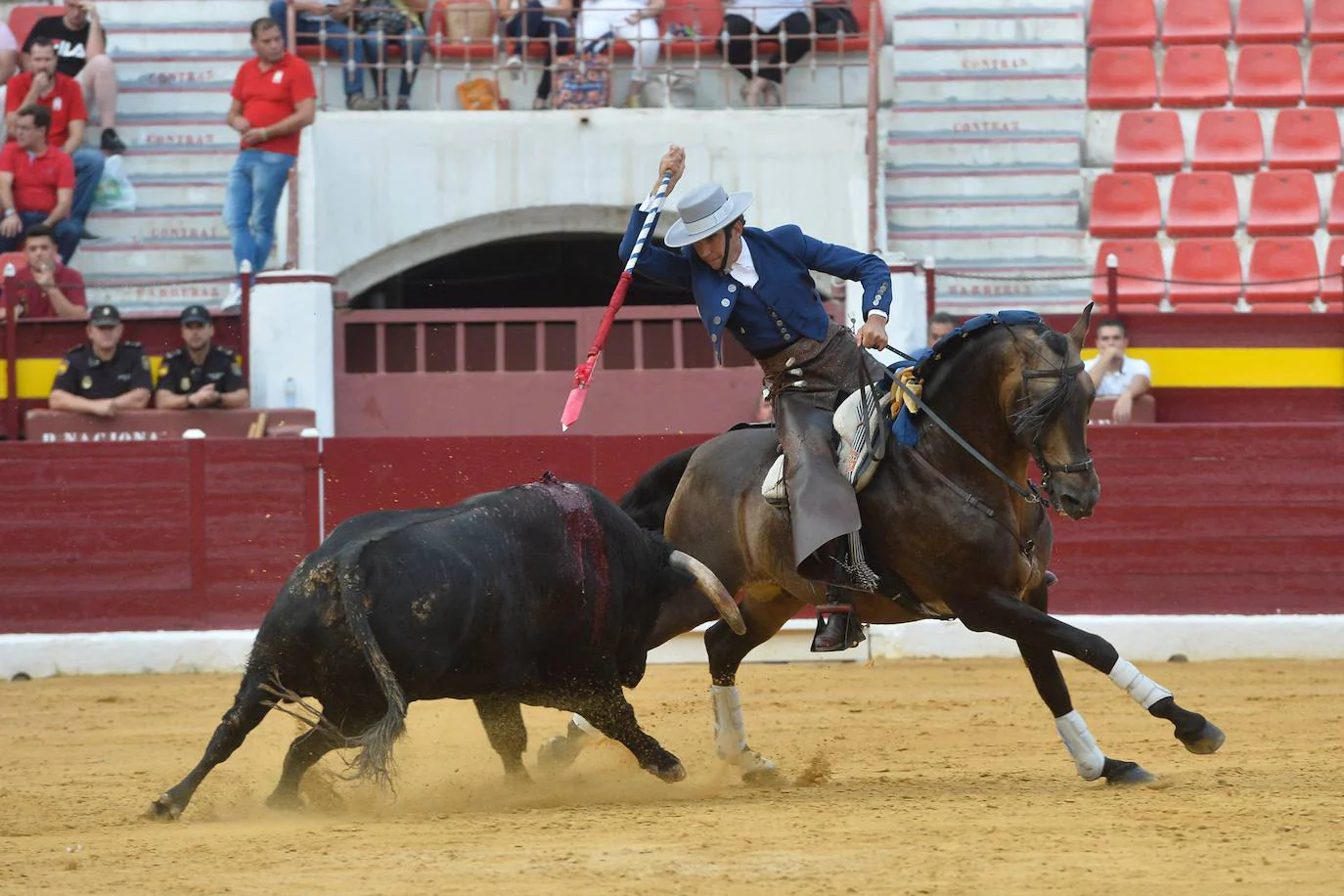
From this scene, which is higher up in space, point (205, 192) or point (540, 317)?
point (205, 192)

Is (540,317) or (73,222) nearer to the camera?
(540,317)

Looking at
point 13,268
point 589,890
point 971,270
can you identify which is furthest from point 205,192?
point 589,890

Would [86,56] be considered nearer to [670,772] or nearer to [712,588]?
[712,588]

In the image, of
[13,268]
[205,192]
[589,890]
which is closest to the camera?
[589,890]

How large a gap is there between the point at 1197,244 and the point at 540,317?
4.78m

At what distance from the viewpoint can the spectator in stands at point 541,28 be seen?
12.9 metres

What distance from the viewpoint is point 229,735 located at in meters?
5.53

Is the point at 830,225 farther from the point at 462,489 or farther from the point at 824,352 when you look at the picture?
the point at 824,352

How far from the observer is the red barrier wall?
1025cm

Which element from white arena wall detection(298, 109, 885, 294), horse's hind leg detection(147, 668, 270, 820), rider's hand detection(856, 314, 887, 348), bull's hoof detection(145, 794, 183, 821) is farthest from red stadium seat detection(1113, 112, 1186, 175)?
bull's hoof detection(145, 794, 183, 821)

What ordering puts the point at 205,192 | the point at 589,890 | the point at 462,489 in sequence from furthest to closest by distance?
the point at 205,192
the point at 462,489
the point at 589,890

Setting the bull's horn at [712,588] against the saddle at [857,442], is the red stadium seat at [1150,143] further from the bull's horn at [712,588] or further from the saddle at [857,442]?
the bull's horn at [712,588]

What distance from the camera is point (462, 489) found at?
10.2 m

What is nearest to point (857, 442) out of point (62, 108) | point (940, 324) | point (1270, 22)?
point (940, 324)
